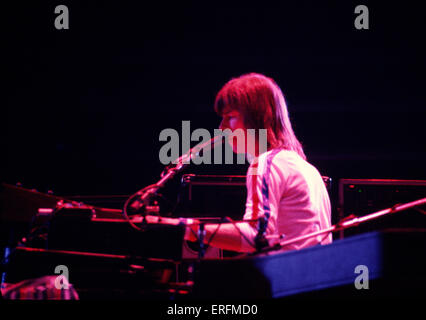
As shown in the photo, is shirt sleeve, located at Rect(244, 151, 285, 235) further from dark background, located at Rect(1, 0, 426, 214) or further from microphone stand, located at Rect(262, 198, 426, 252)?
dark background, located at Rect(1, 0, 426, 214)

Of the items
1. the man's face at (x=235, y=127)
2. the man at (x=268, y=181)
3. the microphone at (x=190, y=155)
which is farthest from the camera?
the man's face at (x=235, y=127)

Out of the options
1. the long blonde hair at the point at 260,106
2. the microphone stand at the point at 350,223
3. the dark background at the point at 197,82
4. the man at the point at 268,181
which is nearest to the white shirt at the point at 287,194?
the man at the point at 268,181

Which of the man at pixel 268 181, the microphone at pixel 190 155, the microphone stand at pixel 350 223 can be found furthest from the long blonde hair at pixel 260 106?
the microphone stand at pixel 350 223

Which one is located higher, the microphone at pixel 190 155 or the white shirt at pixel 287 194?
the microphone at pixel 190 155

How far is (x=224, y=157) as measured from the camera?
3.53 m

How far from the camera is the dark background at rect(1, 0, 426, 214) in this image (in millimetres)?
3414

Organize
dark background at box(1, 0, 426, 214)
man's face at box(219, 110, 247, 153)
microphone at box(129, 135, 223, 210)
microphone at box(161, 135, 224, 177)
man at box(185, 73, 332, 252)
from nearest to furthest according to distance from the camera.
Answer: microphone at box(129, 135, 223, 210) < man at box(185, 73, 332, 252) < microphone at box(161, 135, 224, 177) < man's face at box(219, 110, 247, 153) < dark background at box(1, 0, 426, 214)

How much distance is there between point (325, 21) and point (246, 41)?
0.69 meters

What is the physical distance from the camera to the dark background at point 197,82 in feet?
11.2

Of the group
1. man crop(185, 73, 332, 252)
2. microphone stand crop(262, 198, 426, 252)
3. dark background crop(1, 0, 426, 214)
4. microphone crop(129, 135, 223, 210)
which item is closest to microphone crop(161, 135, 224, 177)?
microphone crop(129, 135, 223, 210)

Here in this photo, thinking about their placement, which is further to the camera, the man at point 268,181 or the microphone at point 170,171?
the man at point 268,181

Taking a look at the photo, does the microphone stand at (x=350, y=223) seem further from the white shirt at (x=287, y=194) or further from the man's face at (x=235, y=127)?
the man's face at (x=235, y=127)

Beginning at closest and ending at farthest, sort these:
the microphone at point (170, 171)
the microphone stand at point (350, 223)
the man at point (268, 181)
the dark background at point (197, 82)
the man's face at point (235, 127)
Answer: the microphone stand at point (350, 223), the microphone at point (170, 171), the man at point (268, 181), the man's face at point (235, 127), the dark background at point (197, 82)

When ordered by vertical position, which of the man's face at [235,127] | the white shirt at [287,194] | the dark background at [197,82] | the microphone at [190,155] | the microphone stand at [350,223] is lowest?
the microphone stand at [350,223]
